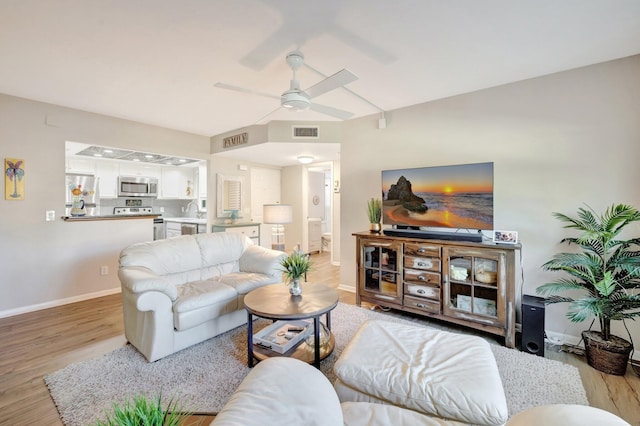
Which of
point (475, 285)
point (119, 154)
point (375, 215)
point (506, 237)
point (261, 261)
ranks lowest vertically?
point (475, 285)

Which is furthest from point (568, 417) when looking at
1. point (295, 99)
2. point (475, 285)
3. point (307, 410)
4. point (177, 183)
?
point (177, 183)

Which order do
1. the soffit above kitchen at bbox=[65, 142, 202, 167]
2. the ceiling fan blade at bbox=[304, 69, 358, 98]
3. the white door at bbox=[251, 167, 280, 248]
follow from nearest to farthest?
the ceiling fan blade at bbox=[304, 69, 358, 98] < the soffit above kitchen at bbox=[65, 142, 202, 167] < the white door at bbox=[251, 167, 280, 248]

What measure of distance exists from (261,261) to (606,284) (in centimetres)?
314

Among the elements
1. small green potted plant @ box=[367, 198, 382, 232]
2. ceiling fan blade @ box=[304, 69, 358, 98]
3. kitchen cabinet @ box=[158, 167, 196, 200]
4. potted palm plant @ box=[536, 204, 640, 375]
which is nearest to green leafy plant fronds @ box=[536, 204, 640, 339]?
potted palm plant @ box=[536, 204, 640, 375]

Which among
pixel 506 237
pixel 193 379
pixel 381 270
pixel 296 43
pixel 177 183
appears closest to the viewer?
pixel 193 379

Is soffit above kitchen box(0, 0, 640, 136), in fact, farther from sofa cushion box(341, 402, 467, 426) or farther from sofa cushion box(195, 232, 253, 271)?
sofa cushion box(341, 402, 467, 426)

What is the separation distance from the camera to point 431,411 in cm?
133

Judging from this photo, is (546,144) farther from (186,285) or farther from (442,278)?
(186,285)

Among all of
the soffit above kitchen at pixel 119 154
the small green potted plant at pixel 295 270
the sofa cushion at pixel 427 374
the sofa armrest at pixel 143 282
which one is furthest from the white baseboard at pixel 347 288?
the soffit above kitchen at pixel 119 154

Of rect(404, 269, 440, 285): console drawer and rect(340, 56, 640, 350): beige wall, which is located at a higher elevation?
rect(340, 56, 640, 350): beige wall

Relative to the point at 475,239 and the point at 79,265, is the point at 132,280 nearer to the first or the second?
the point at 79,265

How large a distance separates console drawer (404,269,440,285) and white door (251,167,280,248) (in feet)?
11.3

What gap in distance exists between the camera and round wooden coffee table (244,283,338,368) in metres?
2.12

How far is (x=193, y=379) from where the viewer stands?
210 centimetres
